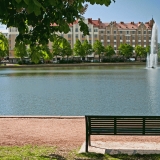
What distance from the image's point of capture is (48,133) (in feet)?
34.4

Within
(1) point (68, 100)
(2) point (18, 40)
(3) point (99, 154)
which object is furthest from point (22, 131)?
(1) point (68, 100)

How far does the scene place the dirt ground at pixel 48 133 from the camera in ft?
30.3

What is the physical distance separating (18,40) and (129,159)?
313 centimetres

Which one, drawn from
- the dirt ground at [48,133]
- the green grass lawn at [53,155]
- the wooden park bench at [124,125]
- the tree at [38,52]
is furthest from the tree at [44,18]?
the dirt ground at [48,133]

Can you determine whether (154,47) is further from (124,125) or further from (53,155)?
(53,155)

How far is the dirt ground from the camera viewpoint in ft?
30.3

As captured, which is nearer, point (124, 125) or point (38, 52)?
point (38, 52)

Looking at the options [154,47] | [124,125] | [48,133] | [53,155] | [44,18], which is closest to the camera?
[44,18]

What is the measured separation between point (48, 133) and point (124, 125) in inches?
135

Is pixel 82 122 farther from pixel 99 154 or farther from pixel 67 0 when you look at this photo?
pixel 67 0

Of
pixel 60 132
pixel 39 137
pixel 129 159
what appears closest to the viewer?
pixel 129 159

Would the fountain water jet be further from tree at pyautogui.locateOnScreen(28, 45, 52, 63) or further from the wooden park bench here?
tree at pyautogui.locateOnScreen(28, 45, 52, 63)

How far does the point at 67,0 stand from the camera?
515 cm

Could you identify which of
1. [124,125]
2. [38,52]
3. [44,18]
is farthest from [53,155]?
[44,18]
